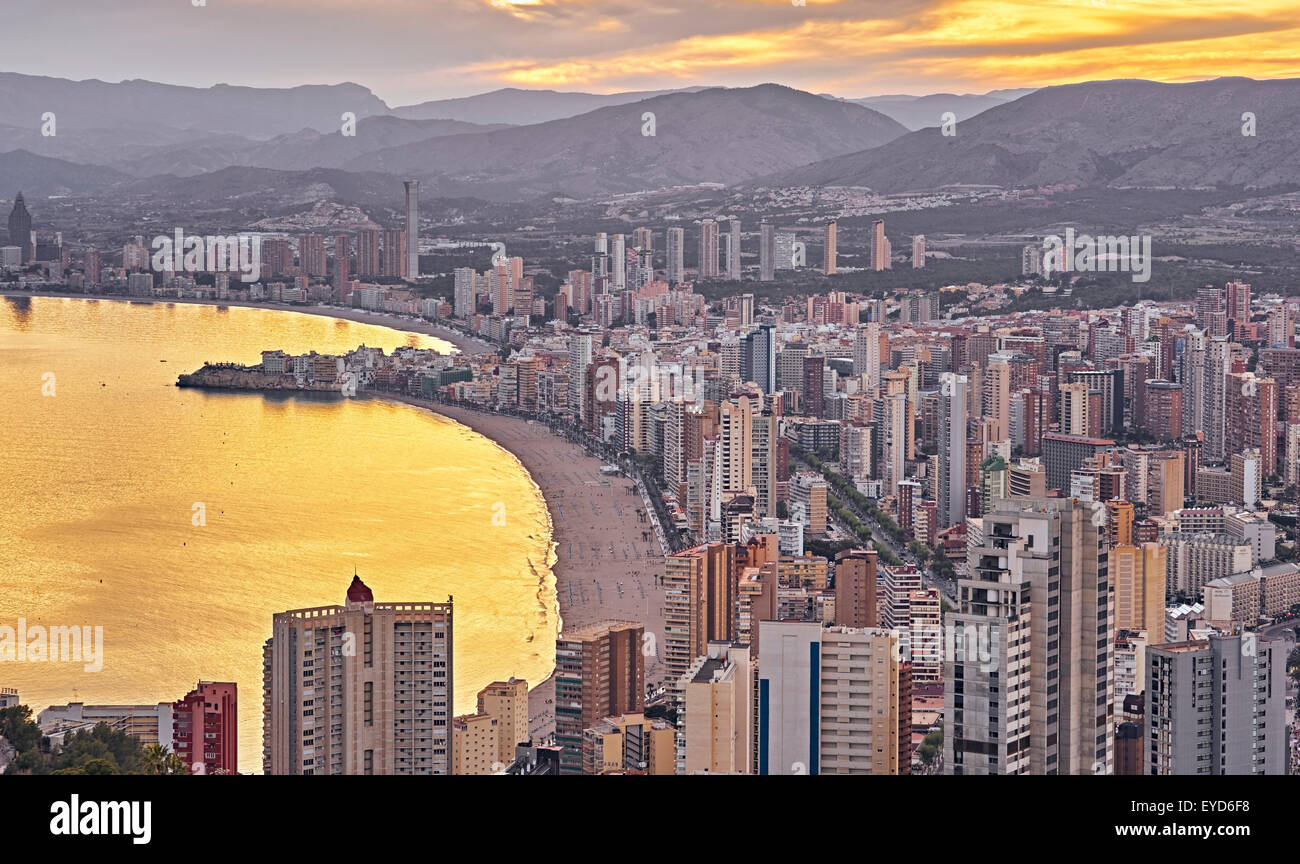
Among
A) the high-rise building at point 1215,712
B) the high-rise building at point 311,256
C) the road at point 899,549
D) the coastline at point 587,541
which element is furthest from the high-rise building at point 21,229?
the high-rise building at point 1215,712

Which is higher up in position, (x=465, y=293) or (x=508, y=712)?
(x=465, y=293)

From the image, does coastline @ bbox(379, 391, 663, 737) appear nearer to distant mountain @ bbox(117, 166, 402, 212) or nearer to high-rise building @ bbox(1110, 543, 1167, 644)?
high-rise building @ bbox(1110, 543, 1167, 644)

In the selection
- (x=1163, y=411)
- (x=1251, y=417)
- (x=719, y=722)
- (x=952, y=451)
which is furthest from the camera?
(x=1163, y=411)

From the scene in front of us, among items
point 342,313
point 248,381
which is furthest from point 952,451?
point 342,313

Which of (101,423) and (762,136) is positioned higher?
(762,136)

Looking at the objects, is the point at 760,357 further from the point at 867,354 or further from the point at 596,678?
the point at 596,678
